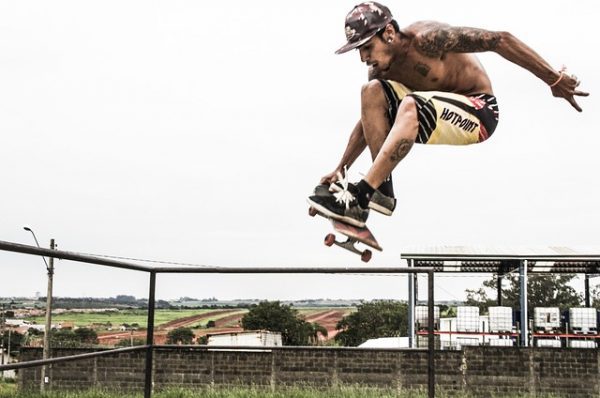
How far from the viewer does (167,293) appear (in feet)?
12.8

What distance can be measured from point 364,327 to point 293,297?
398 millimetres

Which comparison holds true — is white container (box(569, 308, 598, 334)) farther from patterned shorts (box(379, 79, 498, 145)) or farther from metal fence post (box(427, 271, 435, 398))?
patterned shorts (box(379, 79, 498, 145))

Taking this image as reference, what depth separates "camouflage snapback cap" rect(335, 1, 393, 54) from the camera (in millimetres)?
1869

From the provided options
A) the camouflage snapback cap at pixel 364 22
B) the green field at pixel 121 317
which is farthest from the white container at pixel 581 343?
the camouflage snapback cap at pixel 364 22

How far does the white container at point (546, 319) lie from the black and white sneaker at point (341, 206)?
1314cm

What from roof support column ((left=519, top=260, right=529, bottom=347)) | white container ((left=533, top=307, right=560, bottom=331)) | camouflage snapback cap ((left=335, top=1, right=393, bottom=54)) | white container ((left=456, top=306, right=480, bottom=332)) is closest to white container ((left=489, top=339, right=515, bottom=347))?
white container ((left=456, top=306, right=480, bottom=332))

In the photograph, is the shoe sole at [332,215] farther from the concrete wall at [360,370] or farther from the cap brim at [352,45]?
the concrete wall at [360,370]

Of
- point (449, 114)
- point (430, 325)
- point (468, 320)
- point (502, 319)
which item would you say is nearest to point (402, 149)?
point (449, 114)

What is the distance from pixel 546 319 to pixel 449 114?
13336 millimetres

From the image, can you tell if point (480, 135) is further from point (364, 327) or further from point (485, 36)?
point (364, 327)

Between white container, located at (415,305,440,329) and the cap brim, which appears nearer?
the cap brim

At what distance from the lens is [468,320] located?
1450cm

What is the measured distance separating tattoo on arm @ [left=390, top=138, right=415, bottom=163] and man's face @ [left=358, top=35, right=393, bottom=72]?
0.21 meters

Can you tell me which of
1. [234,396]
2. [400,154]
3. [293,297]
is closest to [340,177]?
[400,154]
